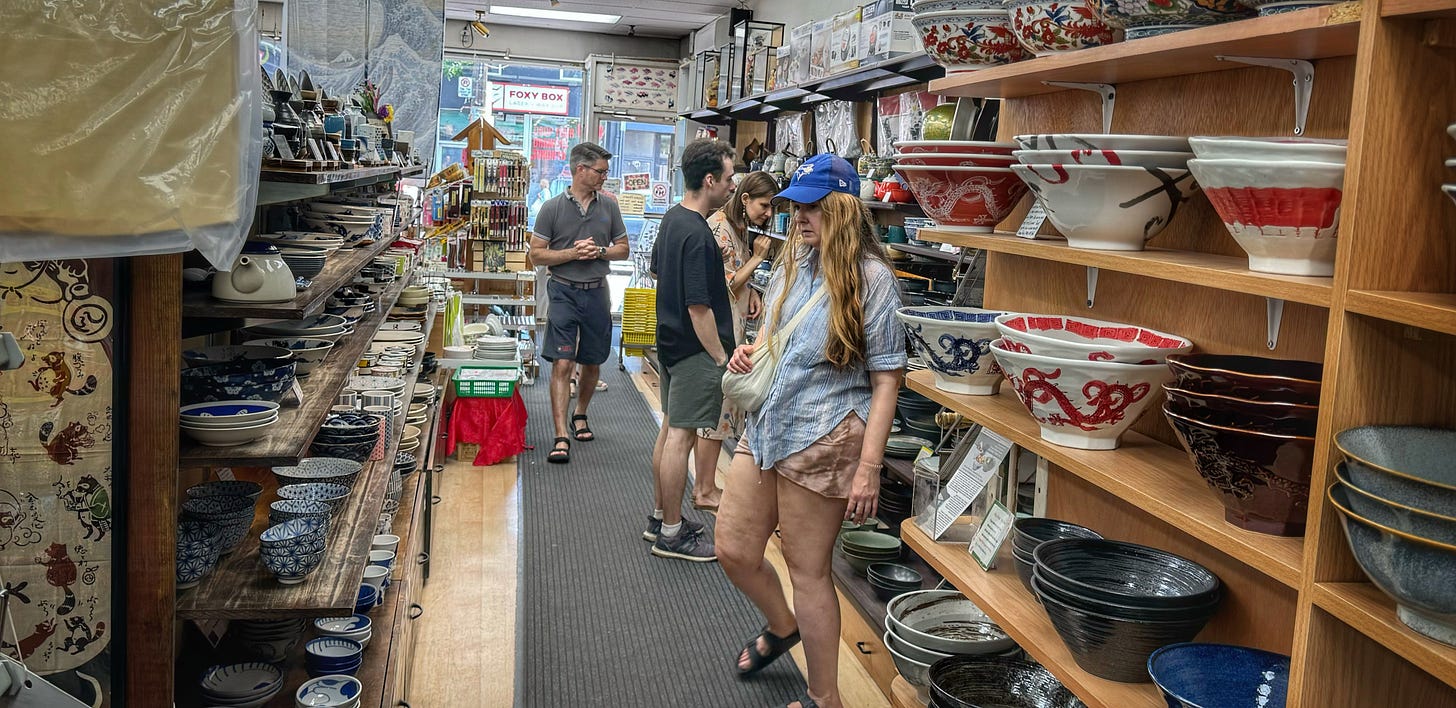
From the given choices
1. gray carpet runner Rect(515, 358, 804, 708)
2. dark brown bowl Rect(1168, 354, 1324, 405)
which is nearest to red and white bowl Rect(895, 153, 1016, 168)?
dark brown bowl Rect(1168, 354, 1324, 405)

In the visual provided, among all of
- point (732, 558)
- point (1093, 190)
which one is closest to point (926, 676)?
point (732, 558)

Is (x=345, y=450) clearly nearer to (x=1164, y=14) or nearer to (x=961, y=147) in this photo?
(x=961, y=147)

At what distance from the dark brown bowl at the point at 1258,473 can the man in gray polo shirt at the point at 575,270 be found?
16.5 ft

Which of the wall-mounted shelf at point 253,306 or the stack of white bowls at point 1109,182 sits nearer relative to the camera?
the stack of white bowls at point 1109,182

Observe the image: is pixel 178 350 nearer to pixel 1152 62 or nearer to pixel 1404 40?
pixel 1152 62

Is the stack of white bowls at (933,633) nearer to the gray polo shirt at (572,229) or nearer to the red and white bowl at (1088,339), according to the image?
the red and white bowl at (1088,339)

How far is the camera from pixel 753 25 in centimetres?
768

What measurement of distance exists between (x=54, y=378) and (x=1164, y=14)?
179 centimetres

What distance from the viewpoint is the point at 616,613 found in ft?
13.7

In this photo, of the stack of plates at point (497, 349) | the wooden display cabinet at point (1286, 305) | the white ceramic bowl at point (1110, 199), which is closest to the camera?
the wooden display cabinet at point (1286, 305)

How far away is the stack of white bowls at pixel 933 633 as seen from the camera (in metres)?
2.70

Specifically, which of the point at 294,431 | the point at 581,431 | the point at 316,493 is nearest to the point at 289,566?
the point at 294,431

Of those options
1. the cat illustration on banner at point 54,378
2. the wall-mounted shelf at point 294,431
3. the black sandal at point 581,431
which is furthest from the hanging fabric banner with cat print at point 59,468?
the black sandal at point 581,431

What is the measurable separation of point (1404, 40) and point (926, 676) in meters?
1.87
